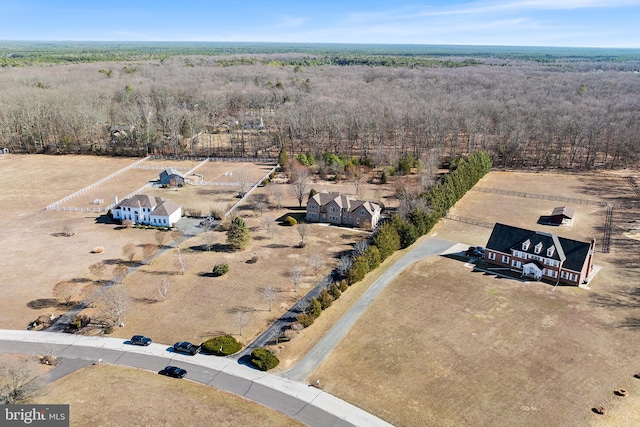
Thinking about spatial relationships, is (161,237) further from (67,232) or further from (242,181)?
(242,181)

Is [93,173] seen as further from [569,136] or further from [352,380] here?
[569,136]

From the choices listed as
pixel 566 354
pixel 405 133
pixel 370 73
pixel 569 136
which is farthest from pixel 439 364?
pixel 370 73

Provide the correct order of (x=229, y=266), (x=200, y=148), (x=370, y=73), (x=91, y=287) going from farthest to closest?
(x=370, y=73) → (x=200, y=148) → (x=229, y=266) → (x=91, y=287)

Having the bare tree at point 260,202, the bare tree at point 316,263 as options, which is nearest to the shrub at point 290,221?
the bare tree at point 260,202

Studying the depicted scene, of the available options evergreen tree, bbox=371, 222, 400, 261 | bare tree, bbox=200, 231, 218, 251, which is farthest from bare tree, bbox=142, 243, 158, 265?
evergreen tree, bbox=371, 222, 400, 261

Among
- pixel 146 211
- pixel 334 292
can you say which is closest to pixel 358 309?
pixel 334 292

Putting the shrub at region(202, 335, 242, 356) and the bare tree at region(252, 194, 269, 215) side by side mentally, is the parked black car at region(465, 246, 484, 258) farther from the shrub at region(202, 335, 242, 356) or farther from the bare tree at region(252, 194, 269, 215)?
the shrub at region(202, 335, 242, 356)

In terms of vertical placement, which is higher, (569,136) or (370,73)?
(370,73)
